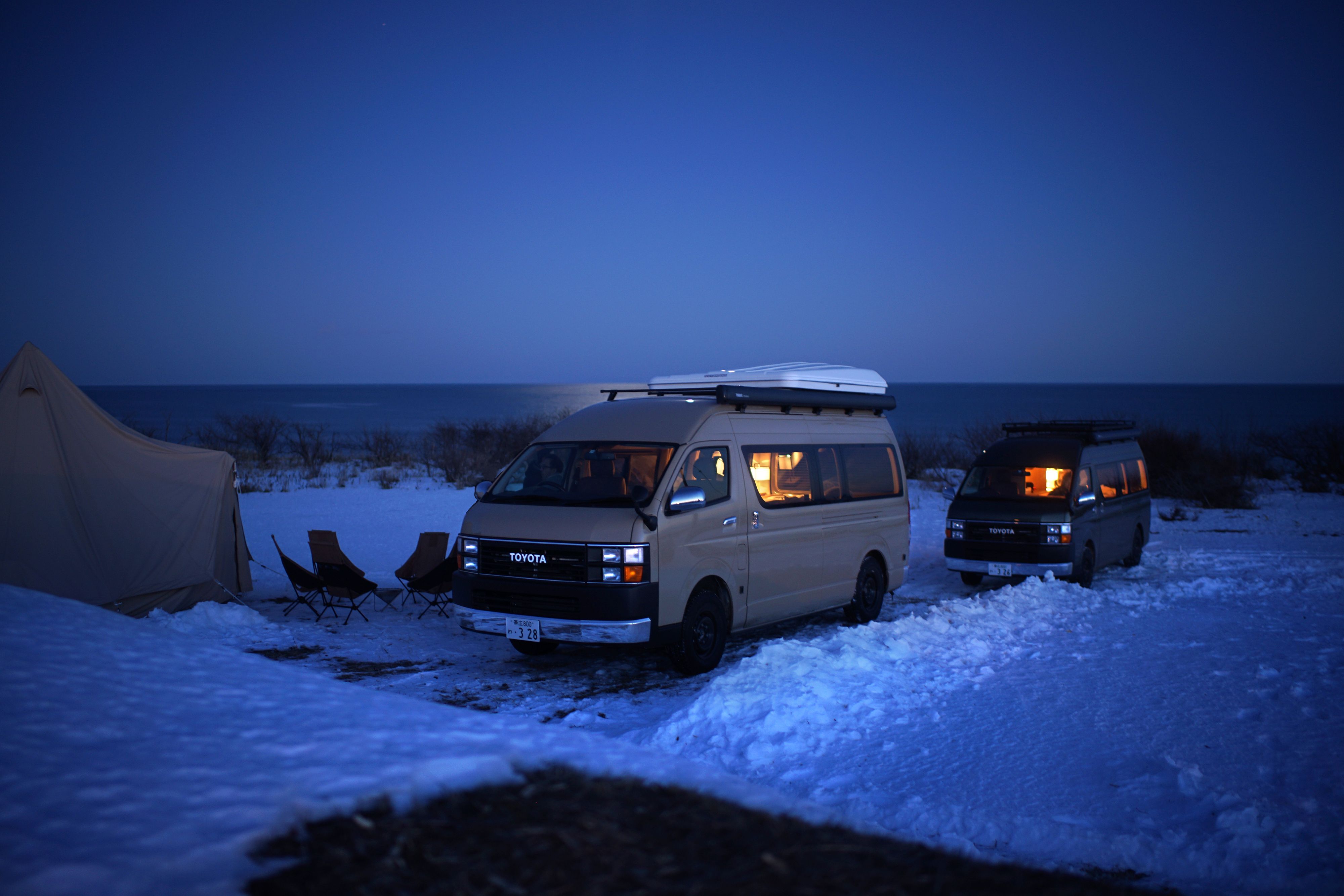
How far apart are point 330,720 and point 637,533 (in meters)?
4.13

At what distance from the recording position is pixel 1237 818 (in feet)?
14.8

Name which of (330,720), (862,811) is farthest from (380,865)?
(862,811)

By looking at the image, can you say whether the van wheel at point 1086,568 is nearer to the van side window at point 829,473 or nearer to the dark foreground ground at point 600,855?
the van side window at point 829,473

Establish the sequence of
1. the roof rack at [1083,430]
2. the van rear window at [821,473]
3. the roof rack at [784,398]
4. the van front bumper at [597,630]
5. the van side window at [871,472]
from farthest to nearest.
Answer: 1. the roof rack at [1083,430]
2. the van side window at [871,472]
3. the van rear window at [821,473]
4. the roof rack at [784,398]
5. the van front bumper at [597,630]

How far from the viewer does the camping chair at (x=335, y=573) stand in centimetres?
965

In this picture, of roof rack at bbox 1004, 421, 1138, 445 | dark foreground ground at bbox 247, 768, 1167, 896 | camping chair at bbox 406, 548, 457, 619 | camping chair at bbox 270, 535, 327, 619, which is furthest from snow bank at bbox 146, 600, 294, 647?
roof rack at bbox 1004, 421, 1138, 445

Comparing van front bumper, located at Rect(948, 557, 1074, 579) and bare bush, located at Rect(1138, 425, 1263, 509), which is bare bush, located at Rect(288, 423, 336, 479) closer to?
van front bumper, located at Rect(948, 557, 1074, 579)

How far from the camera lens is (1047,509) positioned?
449 inches

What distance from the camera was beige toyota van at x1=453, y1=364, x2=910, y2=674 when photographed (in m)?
7.07

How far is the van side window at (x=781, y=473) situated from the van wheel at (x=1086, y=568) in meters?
4.61

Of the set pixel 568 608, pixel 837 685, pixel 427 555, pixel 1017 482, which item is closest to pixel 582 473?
pixel 568 608

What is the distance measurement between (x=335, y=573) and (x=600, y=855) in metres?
8.24

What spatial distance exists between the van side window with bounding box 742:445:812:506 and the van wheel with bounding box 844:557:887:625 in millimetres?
1518

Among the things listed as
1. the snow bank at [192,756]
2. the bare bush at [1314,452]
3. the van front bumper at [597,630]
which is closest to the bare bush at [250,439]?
the van front bumper at [597,630]
